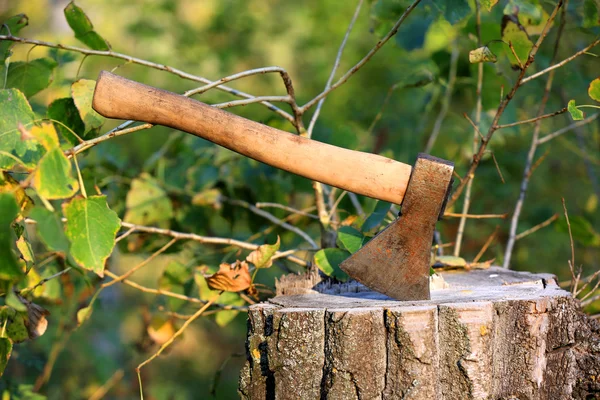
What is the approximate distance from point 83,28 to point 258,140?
70 cm

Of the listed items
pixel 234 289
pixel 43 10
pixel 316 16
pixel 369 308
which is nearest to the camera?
pixel 369 308

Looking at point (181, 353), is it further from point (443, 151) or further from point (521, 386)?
point (521, 386)

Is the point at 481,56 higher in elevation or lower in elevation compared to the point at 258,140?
higher

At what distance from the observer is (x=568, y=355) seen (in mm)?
1449

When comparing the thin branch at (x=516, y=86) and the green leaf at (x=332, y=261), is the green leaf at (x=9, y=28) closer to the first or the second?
the green leaf at (x=332, y=261)

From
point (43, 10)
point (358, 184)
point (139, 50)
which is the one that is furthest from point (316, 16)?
point (358, 184)

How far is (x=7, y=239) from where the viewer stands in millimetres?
1045

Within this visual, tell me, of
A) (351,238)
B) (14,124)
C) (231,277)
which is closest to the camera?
(14,124)

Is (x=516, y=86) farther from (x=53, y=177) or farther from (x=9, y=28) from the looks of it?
(x=9, y=28)

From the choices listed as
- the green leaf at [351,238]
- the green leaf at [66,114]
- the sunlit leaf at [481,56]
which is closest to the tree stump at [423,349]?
the green leaf at [351,238]

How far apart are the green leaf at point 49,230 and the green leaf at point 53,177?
5 centimetres

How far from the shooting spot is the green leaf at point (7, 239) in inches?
40.2

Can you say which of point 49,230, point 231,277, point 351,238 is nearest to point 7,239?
point 49,230

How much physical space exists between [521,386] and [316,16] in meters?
4.25
